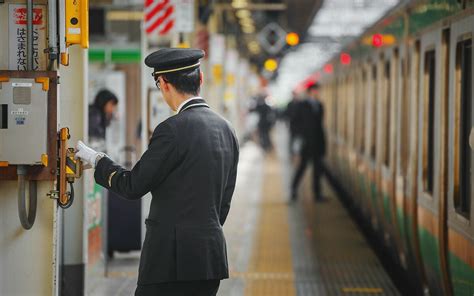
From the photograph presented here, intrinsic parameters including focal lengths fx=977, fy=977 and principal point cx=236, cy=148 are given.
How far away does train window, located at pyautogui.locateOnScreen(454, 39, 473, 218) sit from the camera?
17.9 ft

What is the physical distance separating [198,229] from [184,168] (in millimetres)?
274

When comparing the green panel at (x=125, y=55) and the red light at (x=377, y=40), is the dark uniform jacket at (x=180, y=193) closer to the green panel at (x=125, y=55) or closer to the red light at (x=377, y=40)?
the red light at (x=377, y=40)

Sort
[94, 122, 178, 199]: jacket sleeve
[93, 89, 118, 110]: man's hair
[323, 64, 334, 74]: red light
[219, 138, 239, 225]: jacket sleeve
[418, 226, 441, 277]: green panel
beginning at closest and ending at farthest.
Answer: [94, 122, 178, 199]: jacket sleeve < [219, 138, 239, 225]: jacket sleeve < [418, 226, 441, 277]: green panel < [93, 89, 118, 110]: man's hair < [323, 64, 334, 74]: red light

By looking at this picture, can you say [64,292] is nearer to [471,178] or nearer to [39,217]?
[39,217]

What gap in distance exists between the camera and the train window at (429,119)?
6.64 m

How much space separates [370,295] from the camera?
25.7 feet

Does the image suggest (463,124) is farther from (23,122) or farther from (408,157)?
(23,122)

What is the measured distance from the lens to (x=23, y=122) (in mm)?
4906

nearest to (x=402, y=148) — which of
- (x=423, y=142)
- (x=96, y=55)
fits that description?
(x=423, y=142)

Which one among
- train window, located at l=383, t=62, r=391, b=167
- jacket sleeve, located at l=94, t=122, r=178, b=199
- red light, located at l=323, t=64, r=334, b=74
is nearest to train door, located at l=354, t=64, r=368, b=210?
train window, located at l=383, t=62, r=391, b=167

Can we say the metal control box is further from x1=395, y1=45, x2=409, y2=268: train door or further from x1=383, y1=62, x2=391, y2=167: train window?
x1=383, y1=62, x2=391, y2=167: train window

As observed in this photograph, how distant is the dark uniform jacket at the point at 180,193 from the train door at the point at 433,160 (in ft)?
6.74

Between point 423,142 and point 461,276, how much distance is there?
1604mm

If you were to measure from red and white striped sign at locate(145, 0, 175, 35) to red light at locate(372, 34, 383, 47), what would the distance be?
2.73 meters
